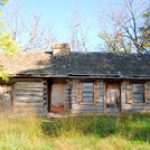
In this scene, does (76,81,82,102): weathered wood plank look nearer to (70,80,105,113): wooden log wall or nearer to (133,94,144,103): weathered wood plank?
(70,80,105,113): wooden log wall

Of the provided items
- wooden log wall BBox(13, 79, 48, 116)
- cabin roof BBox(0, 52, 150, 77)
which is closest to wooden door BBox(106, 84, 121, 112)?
cabin roof BBox(0, 52, 150, 77)

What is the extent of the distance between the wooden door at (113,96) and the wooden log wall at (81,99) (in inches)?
31.5

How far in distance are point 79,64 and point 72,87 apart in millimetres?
2203

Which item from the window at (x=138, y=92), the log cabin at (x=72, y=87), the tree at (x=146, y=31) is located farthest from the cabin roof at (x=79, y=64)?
the tree at (x=146, y=31)

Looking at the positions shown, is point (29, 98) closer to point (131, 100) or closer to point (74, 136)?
point (131, 100)

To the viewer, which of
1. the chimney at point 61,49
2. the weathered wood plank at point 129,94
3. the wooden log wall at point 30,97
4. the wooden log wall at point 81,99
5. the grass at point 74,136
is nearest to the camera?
the grass at point 74,136

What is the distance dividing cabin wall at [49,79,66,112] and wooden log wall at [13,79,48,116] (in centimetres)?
92

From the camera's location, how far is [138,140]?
12.0 m

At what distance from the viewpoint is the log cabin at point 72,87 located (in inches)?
984

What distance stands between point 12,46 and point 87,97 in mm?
10559

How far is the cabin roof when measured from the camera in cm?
2503

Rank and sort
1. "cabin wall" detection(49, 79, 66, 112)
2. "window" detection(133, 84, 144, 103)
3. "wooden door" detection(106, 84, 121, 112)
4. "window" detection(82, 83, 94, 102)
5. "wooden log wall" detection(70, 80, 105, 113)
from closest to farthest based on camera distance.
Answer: "wooden log wall" detection(70, 80, 105, 113), "window" detection(82, 83, 94, 102), "cabin wall" detection(49, 79, 66, 112), "window" detection(133, 84, 144, 103), "wooden door" detection(106, 84, 121, 112)

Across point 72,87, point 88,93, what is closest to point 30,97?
point 72,87

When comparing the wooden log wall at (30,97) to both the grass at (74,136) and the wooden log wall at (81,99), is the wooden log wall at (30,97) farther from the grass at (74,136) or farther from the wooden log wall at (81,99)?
the grass at (74,136)
